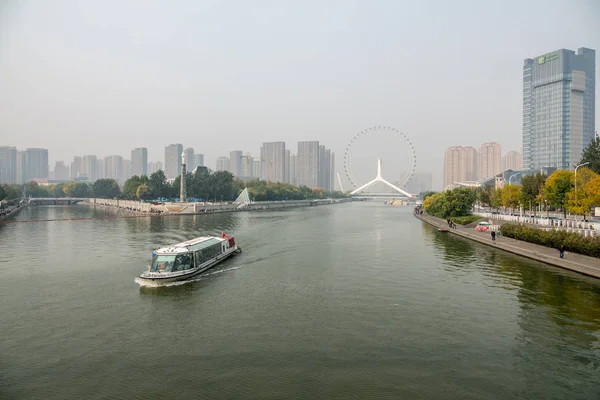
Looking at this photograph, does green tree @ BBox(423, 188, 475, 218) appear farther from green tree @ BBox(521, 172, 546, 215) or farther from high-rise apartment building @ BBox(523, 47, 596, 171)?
high-rise apartment building @ BBox(523, 47, 596, 171)

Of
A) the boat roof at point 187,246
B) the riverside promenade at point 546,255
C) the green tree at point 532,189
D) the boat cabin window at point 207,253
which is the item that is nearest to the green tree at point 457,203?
the green tree at point 532,189

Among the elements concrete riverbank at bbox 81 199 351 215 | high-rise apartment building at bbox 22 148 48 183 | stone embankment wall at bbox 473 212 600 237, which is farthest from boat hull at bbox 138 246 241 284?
high-rise apartment building at bbox 22 148 48 183

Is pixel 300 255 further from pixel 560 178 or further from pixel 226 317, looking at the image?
pixel 560 178

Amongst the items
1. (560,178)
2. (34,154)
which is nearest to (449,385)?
(560,178)

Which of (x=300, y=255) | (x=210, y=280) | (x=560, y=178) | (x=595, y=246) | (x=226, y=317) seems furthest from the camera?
(x=560, y=178)

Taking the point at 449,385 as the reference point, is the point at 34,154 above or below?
above

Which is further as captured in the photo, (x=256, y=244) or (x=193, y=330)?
(x=256, y=244)
